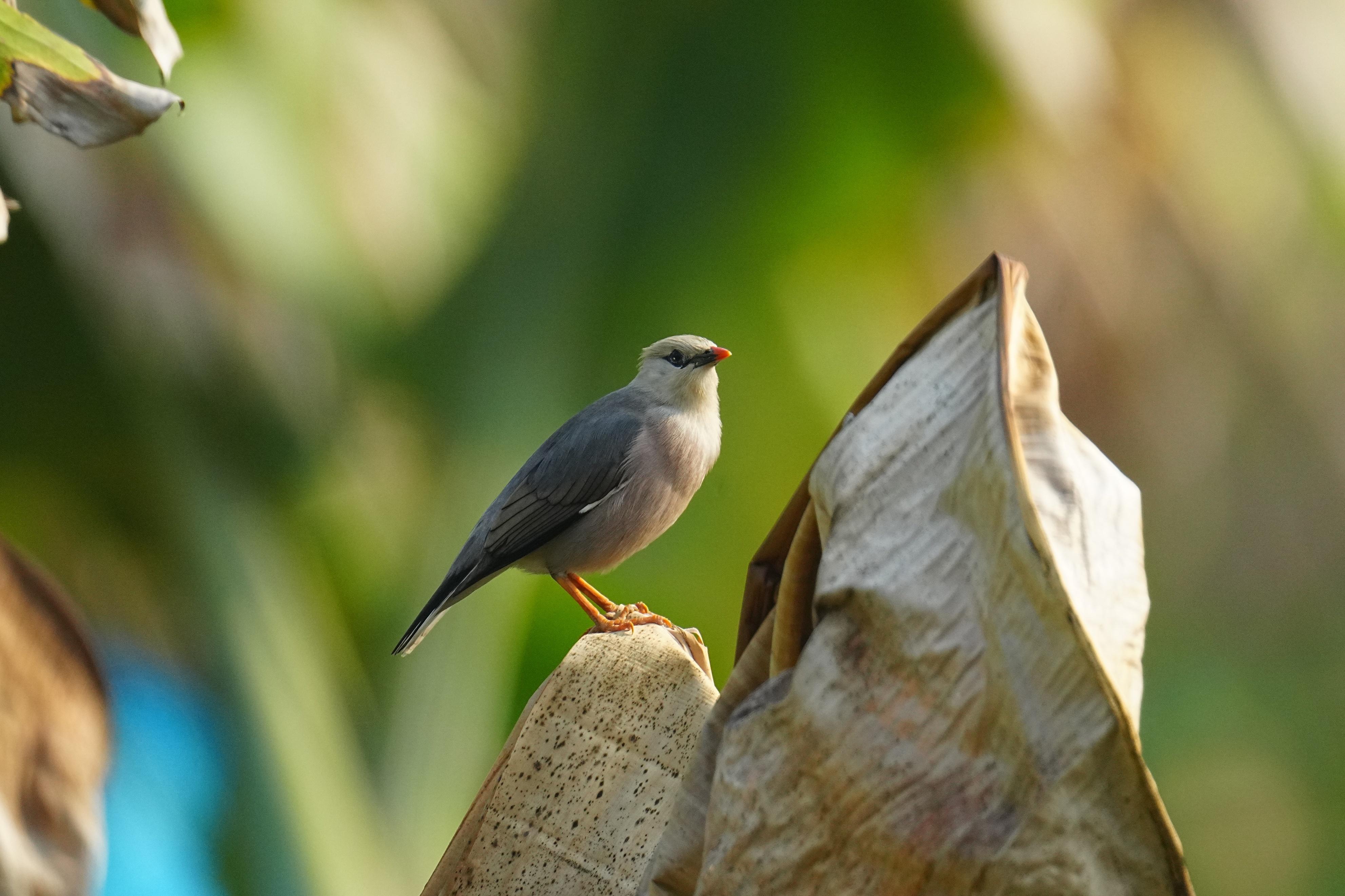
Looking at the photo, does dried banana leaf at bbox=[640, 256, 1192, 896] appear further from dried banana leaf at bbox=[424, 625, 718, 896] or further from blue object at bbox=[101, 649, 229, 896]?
blue object at bbox=[101, 649, 229, 896]

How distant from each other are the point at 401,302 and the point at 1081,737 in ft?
7.58

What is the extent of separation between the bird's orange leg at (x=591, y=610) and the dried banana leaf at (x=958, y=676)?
2.78 ft

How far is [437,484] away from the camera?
2.61m

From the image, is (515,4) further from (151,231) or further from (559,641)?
(559,641)

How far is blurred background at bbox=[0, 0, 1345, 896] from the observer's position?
225 centimetres

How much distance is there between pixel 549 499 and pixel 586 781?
1.02m

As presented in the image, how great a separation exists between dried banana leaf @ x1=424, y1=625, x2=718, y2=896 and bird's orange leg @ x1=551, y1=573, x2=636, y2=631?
493mm

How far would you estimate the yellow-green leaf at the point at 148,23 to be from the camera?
2.71ft

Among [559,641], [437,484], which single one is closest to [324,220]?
[437,484]

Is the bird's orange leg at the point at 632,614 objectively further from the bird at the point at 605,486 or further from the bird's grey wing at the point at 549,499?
the bird's grey wing at the point at 549,499

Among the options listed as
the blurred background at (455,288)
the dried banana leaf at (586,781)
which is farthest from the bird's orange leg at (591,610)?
the dried banana leaf at (586,781)

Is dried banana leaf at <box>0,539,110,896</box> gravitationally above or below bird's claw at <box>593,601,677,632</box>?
above

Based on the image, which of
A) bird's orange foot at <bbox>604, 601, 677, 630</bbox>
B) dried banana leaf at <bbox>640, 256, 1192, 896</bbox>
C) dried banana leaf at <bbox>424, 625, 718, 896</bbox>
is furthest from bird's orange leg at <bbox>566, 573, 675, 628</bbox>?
dried banana leaf at <bbox>640, 256, 1192, 896</bbox>

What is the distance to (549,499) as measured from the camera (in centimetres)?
199
